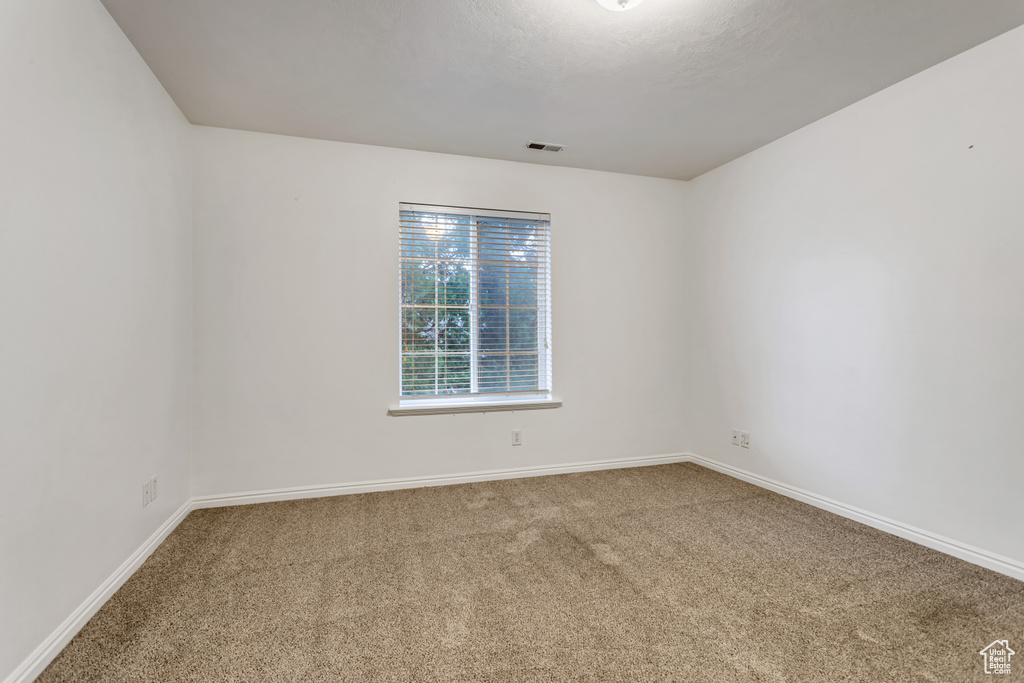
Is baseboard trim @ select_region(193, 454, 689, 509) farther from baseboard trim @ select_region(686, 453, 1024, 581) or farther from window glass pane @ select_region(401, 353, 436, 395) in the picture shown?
baseboard trim @ select_region(686, 453, 1024, 581)

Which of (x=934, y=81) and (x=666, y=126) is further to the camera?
(x=666, y=126)

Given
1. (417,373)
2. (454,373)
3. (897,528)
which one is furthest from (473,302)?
(897,528)

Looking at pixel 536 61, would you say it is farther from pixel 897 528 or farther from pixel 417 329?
pixel 897 528

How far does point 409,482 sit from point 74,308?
7.27ft

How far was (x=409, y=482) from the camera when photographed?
3.38m

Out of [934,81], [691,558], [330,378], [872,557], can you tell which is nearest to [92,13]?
[330,378]

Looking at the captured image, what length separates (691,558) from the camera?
90.3 inches

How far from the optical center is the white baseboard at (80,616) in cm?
147

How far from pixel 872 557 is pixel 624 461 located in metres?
1.85

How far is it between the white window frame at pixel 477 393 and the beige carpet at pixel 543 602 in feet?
2.60

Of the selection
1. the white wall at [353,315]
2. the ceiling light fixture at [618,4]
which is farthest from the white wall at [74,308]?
the ceiling light fixture at [618,4]

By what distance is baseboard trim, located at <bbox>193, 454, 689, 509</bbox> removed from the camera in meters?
3.06

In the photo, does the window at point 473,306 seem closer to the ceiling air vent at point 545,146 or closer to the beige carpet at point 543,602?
the ceiling air vent at point 545,146

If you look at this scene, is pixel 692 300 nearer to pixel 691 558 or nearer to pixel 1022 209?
pixel 1022 209
